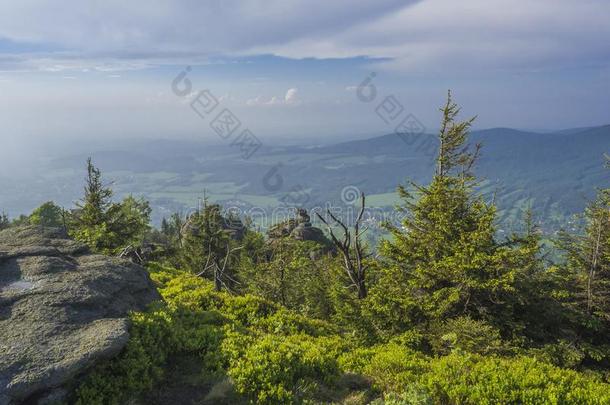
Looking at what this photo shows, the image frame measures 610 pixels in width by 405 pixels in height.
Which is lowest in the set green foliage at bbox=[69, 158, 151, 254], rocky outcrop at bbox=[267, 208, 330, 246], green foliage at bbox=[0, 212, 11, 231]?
rocky outcrop at bbox=[267, 208, 330, 246]

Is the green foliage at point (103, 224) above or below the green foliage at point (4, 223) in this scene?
above

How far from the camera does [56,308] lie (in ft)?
28.6

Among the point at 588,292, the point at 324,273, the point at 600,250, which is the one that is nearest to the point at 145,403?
the point at 588,292

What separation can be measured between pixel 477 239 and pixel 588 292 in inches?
229

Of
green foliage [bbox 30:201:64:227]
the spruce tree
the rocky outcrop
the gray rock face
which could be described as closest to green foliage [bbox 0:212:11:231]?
green foliage [bbox 30:201:64:227]

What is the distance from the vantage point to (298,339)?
12578 mm

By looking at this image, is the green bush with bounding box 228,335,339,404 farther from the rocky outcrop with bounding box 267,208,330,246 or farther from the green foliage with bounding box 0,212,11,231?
the green foliage with bounding box 0,212,11,231

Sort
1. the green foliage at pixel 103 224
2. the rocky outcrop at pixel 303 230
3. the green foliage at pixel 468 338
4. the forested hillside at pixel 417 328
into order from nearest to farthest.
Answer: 1. the forested hillside at pixel 417 328
2. the green foliage at pixel 468 338
3. the green foliage at pixel 103 224
4. the rocky outcrop at pixel 303 230

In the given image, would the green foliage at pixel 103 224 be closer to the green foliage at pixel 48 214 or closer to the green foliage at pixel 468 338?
the green foliage at pixel 468 338

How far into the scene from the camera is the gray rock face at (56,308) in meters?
7.00

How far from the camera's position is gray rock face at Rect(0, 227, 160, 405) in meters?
7.00

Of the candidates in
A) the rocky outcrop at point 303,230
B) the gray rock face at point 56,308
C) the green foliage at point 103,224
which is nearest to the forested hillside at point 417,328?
the green foliage at point 103,224

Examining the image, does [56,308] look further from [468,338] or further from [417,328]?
[468,338]

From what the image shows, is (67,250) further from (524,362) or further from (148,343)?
(524,362)
